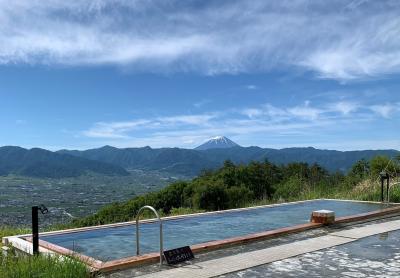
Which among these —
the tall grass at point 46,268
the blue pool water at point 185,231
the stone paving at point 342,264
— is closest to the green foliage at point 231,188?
the blue pool water at point 185,231

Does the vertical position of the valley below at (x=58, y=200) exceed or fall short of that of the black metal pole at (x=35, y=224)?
it falls short

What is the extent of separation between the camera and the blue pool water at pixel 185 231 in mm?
7441

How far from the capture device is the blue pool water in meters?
7.44

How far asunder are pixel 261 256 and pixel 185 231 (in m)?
2.78

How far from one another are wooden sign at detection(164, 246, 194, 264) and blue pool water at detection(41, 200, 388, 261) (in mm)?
1118

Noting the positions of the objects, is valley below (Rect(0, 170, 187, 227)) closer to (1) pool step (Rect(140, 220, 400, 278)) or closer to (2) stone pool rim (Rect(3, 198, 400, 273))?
(2) stone pool rim (Rect(3, 198, 400, 273))

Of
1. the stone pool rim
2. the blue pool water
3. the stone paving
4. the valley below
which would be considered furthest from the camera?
the valley below

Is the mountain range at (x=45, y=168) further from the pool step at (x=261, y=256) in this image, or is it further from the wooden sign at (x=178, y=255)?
the wooden sign at (x=178, y=255)

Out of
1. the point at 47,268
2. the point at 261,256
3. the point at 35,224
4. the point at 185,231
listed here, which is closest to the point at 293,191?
the point at 185,231

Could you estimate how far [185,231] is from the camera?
900 cm

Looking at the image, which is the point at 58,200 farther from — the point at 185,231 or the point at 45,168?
the point at 45,168

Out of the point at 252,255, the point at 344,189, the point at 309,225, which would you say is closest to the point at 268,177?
the point at 344,189

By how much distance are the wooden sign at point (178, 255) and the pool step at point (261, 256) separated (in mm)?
238

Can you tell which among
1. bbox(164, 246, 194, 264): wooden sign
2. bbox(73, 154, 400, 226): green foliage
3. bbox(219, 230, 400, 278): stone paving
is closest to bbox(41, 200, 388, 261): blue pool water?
bbox(164, 246, 194, 264): wooden sign
